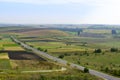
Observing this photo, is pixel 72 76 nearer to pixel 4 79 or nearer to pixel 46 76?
pixel 46 76

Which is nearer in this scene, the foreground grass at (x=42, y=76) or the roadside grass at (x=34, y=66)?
the foreground grass at (x=42, y=76)

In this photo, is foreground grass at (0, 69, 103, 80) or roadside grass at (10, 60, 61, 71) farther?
roadside grass at (10, 60, 61, 71)

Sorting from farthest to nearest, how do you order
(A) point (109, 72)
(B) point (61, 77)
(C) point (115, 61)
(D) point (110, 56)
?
(D) point (110, 56) < (C) point (115, 61) < (A) point (109, 72) < (B) point (61, 77)

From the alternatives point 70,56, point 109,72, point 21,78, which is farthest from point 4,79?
point 70,56

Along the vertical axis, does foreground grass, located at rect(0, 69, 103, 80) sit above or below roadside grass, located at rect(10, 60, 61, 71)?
above

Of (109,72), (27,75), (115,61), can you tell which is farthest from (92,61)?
(27,75)

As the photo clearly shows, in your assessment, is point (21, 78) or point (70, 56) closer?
point (21, 78)

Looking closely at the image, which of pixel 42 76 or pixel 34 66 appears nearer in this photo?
pixel 42 76

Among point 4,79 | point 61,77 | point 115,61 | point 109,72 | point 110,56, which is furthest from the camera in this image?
point 110,56

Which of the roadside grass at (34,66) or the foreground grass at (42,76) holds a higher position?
the foreground grass at (42,76)

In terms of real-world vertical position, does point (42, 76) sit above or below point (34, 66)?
above
